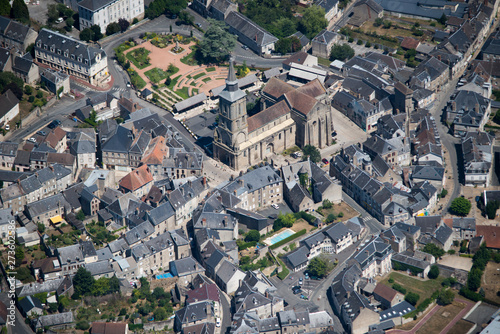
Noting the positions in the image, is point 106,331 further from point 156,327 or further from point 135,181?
point 135,181

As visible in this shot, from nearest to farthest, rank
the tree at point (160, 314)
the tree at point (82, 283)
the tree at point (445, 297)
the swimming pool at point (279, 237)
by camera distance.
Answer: the tree at point (160, 314)
the tree at point (82, 283)
the tree at point (445, 297)
the swimming pool at point (279, 237)

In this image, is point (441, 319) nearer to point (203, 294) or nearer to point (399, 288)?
point (399, 288)

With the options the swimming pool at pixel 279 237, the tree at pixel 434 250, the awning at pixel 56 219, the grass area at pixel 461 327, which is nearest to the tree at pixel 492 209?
the tree at pixel 434 250

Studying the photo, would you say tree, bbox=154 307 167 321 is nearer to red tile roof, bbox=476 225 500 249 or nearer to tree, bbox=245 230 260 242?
tree, bbox=245 230 260 242

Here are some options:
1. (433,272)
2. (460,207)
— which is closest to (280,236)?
(433,272)

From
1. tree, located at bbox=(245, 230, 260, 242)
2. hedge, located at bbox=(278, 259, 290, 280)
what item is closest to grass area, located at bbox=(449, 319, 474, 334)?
hedge, located at bbox=(278, 259, 290, 280)

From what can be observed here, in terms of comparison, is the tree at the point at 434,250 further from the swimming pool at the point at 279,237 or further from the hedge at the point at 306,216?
the swimming pool at the point at 279,237

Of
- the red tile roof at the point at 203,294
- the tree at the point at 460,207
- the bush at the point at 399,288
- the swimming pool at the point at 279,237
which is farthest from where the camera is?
the tree at the point at 460,207
